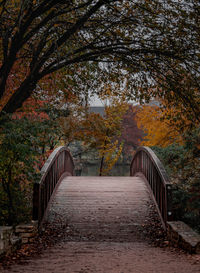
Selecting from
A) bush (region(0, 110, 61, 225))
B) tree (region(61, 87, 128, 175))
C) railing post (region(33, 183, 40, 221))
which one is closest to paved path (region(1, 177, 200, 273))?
railing post (region(33, 183, 40, 221))

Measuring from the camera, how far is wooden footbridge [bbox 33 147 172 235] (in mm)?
7234

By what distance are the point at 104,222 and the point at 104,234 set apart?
26.3 inches

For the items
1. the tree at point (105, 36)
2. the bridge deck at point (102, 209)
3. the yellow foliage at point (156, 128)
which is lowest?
the bridge deck at point (102, 209)

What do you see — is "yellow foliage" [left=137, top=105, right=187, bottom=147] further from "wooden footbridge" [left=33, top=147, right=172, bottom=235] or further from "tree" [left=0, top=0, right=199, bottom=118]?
"tree" [left=0, top=0, right=199, bottom=118]

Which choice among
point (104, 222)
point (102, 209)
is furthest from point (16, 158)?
point (102, 209)

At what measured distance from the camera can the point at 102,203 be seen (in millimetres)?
9172

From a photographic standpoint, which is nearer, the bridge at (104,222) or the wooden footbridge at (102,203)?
the bridge at (104,222)

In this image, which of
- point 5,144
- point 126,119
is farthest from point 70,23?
point 126,119

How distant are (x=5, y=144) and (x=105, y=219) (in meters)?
3.61

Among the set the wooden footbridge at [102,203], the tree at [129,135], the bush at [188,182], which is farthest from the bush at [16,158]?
the tree at [129,135]

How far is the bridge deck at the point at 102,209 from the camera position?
24.1 feet

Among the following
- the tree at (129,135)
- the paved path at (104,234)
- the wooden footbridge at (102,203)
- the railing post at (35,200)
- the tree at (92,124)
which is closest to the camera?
the paved path at (104,234)

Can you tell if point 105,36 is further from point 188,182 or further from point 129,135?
point 129,135

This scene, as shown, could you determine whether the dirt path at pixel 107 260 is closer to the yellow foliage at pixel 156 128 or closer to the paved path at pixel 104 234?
the paved path at pixel 104 234
